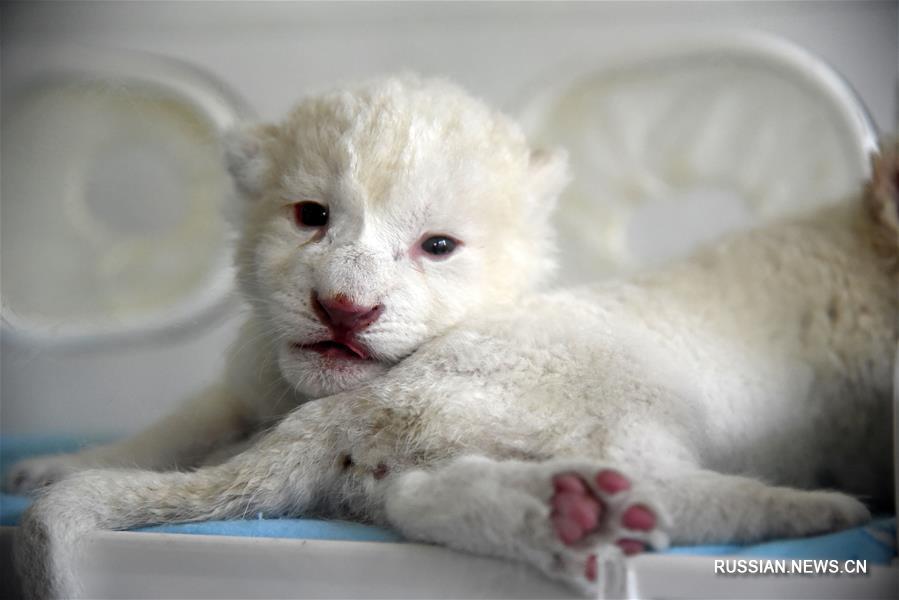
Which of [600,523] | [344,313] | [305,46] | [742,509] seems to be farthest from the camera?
[305,46]

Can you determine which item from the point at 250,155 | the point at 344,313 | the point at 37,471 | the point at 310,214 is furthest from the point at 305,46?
the point at 37,471

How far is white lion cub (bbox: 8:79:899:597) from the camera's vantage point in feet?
2.41

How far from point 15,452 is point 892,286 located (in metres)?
1.46

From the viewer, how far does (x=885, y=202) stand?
1.18m

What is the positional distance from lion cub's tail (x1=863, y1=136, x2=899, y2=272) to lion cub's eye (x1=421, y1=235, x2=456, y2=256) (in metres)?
0.64

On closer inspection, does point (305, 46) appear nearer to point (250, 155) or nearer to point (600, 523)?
point (250, 155)

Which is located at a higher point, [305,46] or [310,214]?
[305,46]

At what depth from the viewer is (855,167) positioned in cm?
128

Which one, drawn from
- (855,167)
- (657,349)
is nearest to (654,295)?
(657,349)

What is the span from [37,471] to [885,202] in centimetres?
138

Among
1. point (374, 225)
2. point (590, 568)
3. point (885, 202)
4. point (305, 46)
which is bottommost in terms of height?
point (590, 568)

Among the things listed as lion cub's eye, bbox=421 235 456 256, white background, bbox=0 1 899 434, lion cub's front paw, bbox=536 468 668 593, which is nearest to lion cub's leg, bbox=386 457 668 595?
lion cub's front paw, bbox=536 468 668 593

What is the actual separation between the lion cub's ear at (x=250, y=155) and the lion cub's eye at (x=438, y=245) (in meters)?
0.27

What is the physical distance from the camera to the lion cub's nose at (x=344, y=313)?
2.84 feet
